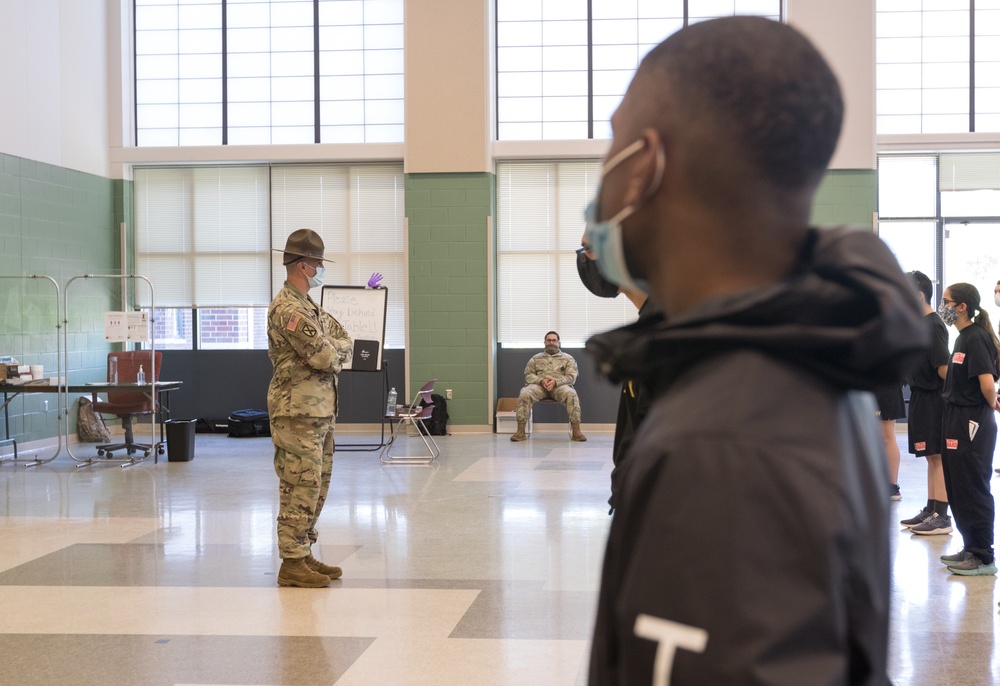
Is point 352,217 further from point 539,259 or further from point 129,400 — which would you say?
point 129,400

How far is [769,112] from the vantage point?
817 millimetres

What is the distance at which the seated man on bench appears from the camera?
1213cm

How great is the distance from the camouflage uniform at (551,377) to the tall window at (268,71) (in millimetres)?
3717

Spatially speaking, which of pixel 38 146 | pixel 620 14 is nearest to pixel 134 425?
pixel 38 146

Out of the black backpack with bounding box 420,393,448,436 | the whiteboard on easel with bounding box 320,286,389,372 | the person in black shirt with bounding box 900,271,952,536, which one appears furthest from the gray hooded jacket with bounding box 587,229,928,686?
the black backpack with bounding box 420,393,448,436

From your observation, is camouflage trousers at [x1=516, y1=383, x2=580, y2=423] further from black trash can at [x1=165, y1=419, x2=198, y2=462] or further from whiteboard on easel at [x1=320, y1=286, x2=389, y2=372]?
black trash can at [x1=165, y1=419, x2=198, y2=462]

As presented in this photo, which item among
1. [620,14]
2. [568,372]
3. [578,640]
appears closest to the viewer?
[578,640]

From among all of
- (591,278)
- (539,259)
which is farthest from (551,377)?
(591,278)

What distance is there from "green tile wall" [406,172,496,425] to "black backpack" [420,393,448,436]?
0.49 feet

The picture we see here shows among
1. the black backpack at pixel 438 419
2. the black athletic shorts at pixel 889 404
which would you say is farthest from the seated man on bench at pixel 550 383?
the black athletic shorts at pixel 889 404

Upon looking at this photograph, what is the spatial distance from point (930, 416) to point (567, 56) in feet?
28.3

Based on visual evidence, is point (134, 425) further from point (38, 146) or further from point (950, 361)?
point (950, 361)

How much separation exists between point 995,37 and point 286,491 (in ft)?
39.1

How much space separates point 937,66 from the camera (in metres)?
13.0
